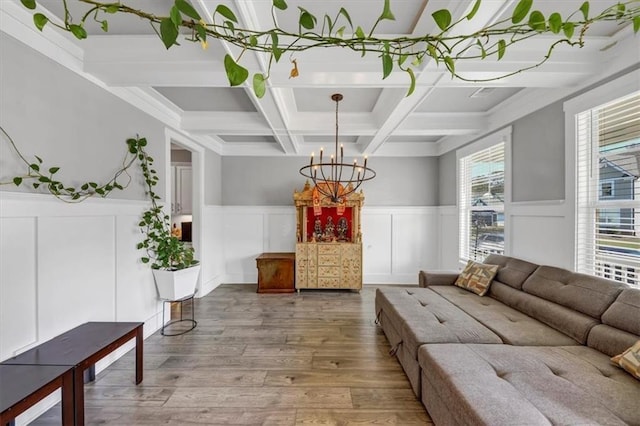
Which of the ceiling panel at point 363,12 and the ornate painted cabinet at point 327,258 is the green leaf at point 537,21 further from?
the ornate painted cabinet at point 327,258

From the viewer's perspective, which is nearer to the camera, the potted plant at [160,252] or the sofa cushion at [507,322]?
the sofa cushion at [507,322]

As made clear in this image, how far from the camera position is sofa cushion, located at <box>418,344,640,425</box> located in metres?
1.36

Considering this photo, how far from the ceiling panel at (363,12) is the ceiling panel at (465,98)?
A: 3.96 ft

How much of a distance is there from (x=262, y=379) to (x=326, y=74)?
250cm

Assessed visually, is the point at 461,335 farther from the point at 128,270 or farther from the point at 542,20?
the point at 128,270

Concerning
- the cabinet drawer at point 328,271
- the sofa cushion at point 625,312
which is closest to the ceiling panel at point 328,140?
the cabinet drawer at point 328,271

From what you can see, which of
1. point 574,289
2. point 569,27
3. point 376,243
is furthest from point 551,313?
point 376,243

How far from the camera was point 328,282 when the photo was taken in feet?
15.7

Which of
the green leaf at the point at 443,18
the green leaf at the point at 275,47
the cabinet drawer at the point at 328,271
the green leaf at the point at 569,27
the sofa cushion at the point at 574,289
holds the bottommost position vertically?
the cabinet drawer at the point at 328,271

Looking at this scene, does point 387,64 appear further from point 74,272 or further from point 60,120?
point 74,272

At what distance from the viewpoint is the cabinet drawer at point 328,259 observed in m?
4.81

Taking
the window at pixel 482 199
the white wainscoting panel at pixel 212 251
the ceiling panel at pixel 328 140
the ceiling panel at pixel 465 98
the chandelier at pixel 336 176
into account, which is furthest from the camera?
the ceiling panel at pixel 328 140

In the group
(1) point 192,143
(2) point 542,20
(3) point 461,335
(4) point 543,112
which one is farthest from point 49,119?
(4) point 543,112

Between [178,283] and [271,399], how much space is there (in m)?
Answer: 1.67
